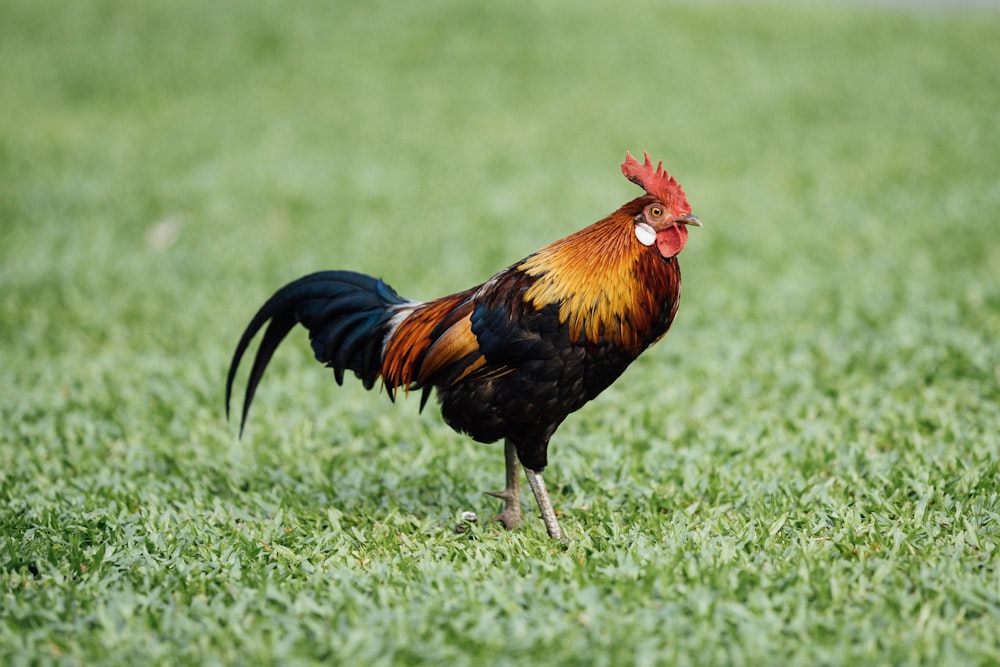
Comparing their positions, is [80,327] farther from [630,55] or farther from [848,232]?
[630,55]

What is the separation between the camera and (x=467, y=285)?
314 inches

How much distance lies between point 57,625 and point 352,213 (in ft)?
24.1

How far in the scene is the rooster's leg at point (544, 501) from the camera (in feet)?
11.9

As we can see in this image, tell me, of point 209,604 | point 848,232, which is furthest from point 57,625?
point 848,232

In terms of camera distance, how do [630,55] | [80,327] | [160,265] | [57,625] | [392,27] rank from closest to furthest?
[57,625] < [80,327] < [160,265] < [630,55] < [392,27]

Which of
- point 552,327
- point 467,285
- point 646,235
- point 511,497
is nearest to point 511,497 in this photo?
point 511,497

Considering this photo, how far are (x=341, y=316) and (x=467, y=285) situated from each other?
13.4 ft

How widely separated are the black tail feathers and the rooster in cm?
18

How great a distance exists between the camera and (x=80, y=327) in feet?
23.5

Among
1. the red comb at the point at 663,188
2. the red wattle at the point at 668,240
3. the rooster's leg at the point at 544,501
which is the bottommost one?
the rooster's leg at the point at 544,501

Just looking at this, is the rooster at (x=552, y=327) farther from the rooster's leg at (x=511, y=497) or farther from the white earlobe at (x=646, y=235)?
the rooster's leg at (x=511, y=497)

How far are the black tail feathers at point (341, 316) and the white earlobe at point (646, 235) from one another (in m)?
1.13

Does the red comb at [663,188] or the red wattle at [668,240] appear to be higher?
the red comb at [663,188]

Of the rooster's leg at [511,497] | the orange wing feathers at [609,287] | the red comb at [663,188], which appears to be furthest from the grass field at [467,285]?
the red comb at [663,188]
